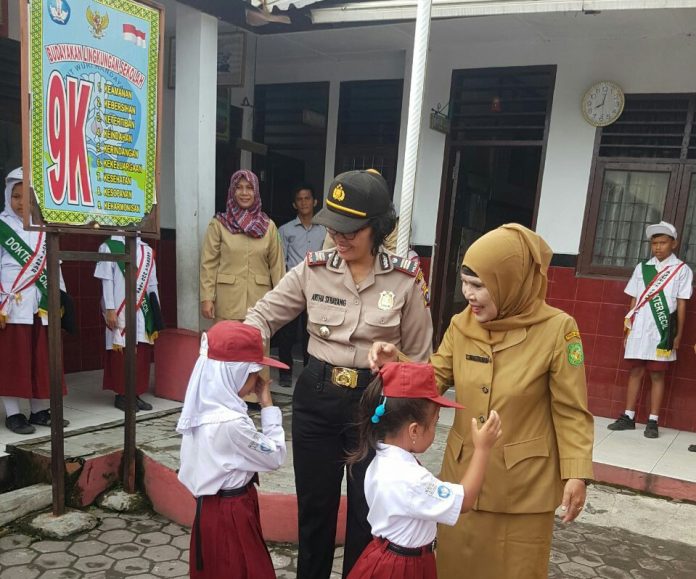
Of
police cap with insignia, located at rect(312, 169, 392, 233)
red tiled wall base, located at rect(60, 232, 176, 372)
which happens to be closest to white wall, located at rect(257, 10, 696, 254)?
red tiled wall base, located at rect(60, 232, 176, 372)

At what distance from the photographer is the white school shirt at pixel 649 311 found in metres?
4.63

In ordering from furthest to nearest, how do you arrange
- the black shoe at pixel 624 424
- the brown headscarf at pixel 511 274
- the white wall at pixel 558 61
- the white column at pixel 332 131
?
the white column at pixel 332 131
the black shoe at pixel 624 424
the white wall at pixel 558 61
the brown headscarf at pixel 511 274

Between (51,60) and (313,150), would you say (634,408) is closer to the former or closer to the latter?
(313,150)

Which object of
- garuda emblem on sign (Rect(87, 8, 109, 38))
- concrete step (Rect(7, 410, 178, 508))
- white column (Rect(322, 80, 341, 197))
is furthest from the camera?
white column (Rect(322, 80, 341, 197))

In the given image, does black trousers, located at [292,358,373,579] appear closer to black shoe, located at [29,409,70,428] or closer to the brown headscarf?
the brown headscarf

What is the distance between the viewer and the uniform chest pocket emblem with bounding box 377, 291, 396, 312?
2.21m

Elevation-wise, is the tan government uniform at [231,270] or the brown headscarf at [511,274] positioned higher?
the brown headscarf at [511,274]

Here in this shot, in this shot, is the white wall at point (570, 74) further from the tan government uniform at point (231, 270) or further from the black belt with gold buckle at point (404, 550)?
the black belt with gold buckle at point (404, 550)

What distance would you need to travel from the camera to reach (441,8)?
4.15 meters

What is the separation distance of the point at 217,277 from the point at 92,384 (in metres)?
1.58

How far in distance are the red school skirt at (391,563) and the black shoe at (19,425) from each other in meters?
2.84

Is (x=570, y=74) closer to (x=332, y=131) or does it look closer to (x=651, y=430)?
(x=332, y=131)

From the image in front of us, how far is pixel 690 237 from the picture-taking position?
4926mm

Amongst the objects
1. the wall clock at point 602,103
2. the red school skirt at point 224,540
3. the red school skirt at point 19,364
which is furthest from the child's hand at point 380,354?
the wall clock at point 602,103
